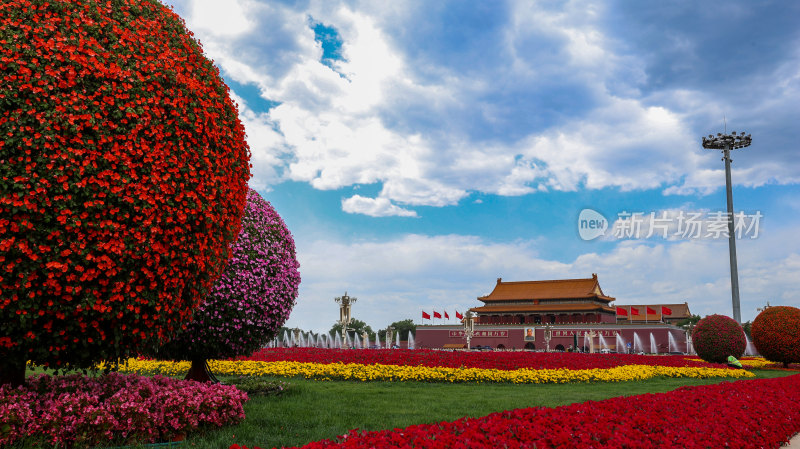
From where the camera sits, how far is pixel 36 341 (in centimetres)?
488

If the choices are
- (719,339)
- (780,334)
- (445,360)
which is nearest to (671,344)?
(780,334)

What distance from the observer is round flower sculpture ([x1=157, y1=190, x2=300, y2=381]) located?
8227 millimetres

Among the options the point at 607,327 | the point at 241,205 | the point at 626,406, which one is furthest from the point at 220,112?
the point at 607,327

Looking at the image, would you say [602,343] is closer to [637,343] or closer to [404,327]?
[637,343]

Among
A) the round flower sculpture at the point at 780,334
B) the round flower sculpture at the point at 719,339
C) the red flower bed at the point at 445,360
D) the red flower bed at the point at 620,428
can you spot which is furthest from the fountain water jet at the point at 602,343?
the red flower bed at the point at 620,428

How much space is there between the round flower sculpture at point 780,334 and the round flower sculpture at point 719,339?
0.82 m

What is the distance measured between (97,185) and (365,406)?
525cm

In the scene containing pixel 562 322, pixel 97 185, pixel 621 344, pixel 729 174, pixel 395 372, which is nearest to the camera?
pixel 97 185

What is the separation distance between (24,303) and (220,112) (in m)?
2.55

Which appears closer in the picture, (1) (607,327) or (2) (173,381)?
(2) (173,381)

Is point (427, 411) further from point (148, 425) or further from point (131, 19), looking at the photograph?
point (131, 19)

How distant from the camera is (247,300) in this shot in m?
8.42

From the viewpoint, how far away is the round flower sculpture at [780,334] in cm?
2139

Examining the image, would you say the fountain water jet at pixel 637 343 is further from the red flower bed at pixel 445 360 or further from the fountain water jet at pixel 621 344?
the red flower bed at pixel 445 360
